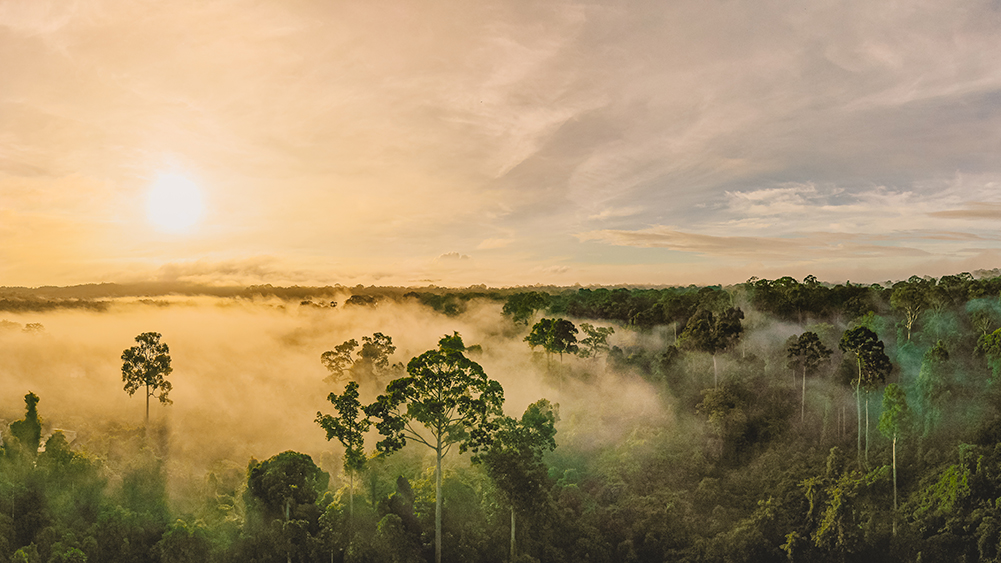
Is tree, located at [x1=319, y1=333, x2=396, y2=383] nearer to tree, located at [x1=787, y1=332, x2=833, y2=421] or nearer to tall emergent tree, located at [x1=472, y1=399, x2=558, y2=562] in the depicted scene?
A: tall emergent tree, located at [x1=472, y1=399, x2=558, y2=562]

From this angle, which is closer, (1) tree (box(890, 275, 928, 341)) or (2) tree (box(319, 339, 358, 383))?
(1) tree (box(890, 275, 928, 341))

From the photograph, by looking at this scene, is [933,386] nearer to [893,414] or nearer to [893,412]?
[893,412]

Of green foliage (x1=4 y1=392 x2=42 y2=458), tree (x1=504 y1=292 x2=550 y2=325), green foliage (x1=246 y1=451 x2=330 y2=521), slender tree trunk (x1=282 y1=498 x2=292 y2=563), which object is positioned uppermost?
tree (x1=504 y1=292 x2=550 y2=325)

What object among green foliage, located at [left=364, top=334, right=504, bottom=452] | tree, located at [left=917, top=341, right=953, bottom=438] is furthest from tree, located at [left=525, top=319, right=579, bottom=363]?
tree, located at [left=917, top=341, right=953, bottom=438]

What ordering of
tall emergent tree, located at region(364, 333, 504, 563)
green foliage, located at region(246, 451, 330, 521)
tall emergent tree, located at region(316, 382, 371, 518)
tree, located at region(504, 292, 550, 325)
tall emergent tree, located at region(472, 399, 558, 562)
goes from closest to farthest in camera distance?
green foliage, located at region(246, 451, 330, 521) < tall emergent tree, located at region(364, 333, 504, 563) < tall emergent tree, located at region(316, 382, 371, 518) < tall emergent tree, located at region(472, 399, 558, 562) < tree, located at region(504, 292, 550, 325)

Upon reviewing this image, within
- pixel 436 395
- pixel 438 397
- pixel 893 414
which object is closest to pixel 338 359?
pixel 436 395

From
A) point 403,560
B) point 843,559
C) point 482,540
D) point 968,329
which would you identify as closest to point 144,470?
point 403,560

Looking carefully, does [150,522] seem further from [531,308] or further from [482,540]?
[531,308]
